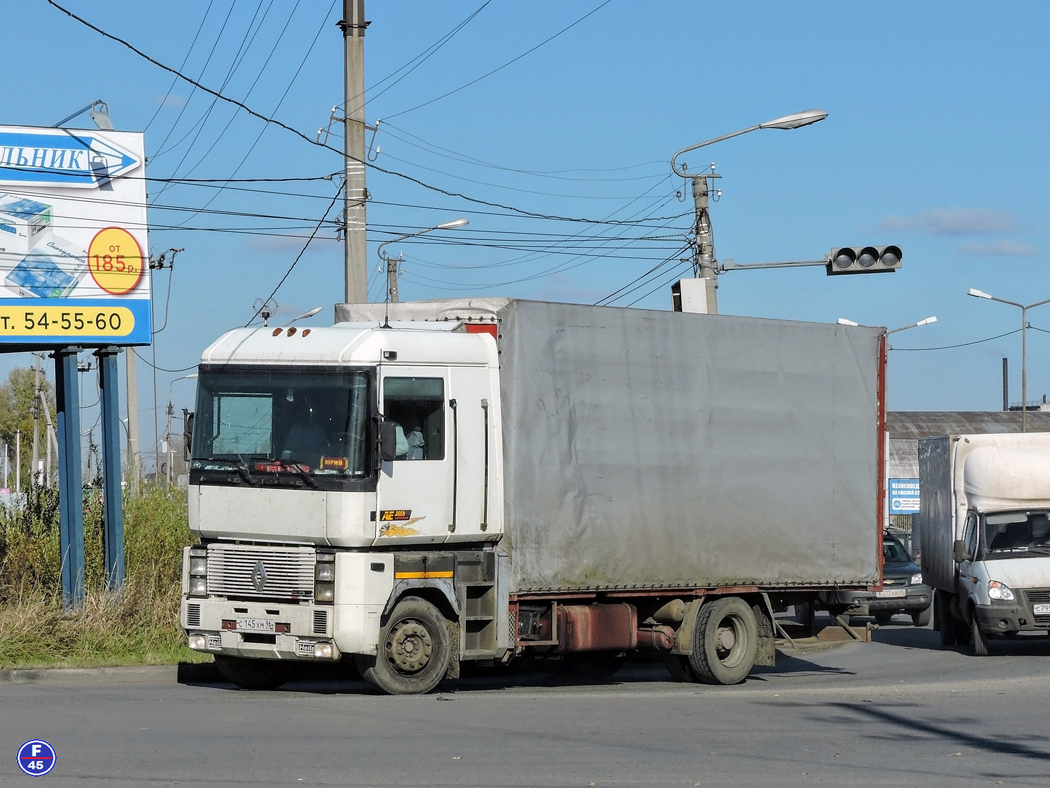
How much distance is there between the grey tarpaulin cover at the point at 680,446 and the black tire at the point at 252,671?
2435 millimetres

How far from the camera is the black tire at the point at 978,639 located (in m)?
19.1

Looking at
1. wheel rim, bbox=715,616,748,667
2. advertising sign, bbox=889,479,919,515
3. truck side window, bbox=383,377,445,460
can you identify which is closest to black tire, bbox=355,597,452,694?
truck side window, bbox=383,377,445,460

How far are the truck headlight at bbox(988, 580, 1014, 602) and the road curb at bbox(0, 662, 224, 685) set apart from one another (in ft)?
32.6

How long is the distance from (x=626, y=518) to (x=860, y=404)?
3.31 metres

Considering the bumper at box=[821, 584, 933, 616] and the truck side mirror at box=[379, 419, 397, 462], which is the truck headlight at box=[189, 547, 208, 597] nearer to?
the truck side mirror at box=[379, 419, 397, 462]

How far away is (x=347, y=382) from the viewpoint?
12141mm

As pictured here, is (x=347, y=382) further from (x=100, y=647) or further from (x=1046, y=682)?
(x=1046, y=682)

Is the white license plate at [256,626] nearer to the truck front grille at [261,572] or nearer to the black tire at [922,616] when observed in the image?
the truck front grille at [261,572]

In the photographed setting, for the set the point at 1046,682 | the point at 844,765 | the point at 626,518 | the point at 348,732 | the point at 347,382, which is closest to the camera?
the point at 844,765

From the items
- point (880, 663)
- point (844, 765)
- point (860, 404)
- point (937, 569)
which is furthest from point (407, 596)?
point (937, 569)

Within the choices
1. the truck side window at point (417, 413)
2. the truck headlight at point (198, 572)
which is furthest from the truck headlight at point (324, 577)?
the truck headlight at point (198, 572)

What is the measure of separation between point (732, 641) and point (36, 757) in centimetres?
789

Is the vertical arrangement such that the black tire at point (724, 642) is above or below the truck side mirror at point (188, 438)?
below

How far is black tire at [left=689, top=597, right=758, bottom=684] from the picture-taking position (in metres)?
14.4
